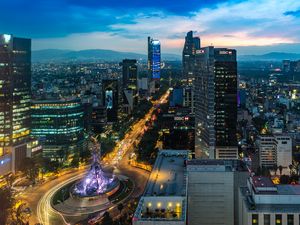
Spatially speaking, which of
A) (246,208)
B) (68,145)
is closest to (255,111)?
(68,145)

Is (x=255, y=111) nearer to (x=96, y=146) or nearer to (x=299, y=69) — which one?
(x=96, y=146)

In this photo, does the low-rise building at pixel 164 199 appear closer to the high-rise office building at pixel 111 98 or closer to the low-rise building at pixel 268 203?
the low-rise building at pixel 268 203

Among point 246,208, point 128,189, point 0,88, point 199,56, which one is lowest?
point 128,189

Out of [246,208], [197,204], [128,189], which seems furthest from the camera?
[128,189]

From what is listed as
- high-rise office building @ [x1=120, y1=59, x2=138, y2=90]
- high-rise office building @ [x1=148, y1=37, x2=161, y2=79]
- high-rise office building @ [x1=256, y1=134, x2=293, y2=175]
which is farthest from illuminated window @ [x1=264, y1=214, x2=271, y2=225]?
high-rise office building @ [x1=148, y1=37, x2=161, y2=79]

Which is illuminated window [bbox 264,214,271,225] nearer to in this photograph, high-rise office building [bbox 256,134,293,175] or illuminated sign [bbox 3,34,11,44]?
high-rise office building [bbox 256,134,293,175]
